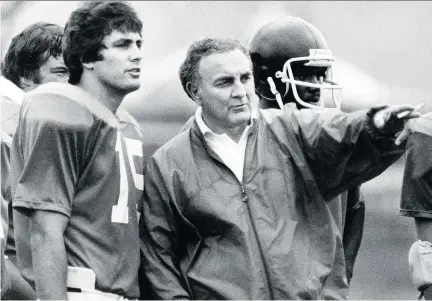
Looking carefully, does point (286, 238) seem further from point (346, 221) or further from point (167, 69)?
point (167, 69)

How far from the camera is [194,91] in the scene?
176 inches

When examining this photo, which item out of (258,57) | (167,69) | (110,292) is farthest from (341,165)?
(167,69)

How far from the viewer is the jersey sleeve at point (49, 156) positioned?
3848 mm

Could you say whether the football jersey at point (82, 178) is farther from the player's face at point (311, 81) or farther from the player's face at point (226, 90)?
the player's face at point (311, 81)

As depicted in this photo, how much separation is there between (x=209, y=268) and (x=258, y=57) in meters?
1.37

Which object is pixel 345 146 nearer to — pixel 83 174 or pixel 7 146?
pixel 83 174

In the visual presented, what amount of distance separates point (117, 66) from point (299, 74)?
1.10 m

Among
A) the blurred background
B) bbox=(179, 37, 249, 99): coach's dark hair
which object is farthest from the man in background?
the blurred background

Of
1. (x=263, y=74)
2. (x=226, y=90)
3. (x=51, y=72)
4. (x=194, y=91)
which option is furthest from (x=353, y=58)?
(x=226, y=90)

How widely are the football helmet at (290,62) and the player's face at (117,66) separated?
0.90 m

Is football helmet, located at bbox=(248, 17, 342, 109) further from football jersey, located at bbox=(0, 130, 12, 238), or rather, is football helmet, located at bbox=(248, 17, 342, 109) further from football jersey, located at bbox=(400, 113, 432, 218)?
football jersey, located at bbox=(0, 130, 12, 238)

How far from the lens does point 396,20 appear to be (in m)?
10.3

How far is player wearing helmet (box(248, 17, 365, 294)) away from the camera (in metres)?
4.89

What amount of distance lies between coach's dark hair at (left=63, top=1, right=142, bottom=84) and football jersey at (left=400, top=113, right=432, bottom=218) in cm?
118
